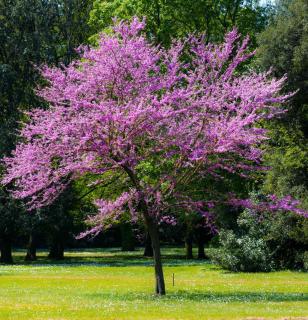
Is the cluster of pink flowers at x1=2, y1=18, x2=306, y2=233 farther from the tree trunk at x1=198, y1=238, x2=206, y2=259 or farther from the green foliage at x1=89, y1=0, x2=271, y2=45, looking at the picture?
the tree trunk at x1=198, y1=238, x2=206, y2=259

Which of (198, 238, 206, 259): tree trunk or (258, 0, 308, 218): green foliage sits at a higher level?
(258, 0, 308, 218): green foliage

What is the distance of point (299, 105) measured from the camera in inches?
1559

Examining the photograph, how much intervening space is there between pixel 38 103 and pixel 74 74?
28276mm

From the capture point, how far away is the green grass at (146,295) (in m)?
19.6

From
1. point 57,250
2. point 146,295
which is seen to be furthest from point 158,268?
point 57,250

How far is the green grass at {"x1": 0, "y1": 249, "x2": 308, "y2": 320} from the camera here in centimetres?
1961

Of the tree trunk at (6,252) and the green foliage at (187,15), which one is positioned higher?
the green foliage at (187,15)

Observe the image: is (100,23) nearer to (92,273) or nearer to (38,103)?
(38,103)

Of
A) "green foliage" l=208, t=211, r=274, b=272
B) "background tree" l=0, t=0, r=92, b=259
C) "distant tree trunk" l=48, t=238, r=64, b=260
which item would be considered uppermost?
"background tree" l=0, t=0, r=92, b=259

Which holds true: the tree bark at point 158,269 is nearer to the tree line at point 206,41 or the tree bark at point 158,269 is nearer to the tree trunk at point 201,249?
the tree line at point 206,41

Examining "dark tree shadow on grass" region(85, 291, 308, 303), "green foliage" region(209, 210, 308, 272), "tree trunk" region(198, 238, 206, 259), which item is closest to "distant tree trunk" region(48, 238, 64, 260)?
"tree trunk" region(198, 238, 206, 259)

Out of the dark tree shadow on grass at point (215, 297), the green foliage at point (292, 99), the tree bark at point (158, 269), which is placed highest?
the green foliage at point (292, 99)

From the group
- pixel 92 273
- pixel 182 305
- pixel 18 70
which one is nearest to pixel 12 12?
pixel 18 70

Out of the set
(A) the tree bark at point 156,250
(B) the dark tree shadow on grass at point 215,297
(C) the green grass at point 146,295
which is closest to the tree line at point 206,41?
(C) the green grass at point 146,295
